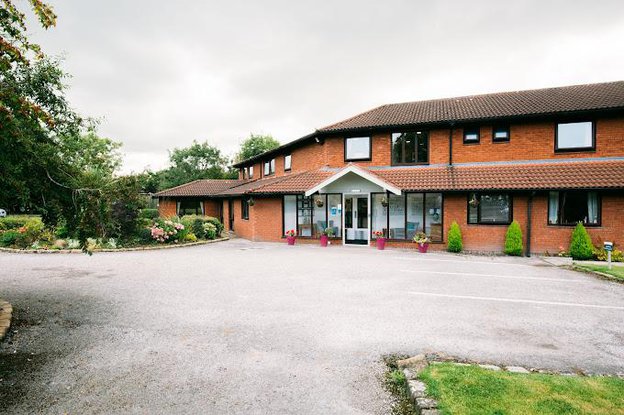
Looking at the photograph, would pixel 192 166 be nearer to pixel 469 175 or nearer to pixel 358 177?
pixel 358 177

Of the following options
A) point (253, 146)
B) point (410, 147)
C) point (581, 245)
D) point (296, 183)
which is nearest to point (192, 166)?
point (253, 146)

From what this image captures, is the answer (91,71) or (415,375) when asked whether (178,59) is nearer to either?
(91,71)

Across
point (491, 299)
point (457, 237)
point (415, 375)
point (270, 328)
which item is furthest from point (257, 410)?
point (457, 237)

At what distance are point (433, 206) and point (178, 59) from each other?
50.0 feet

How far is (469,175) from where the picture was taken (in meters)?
15.1

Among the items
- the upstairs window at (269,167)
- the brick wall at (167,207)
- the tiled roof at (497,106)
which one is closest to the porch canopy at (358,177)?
the tiled roof at (497,106)

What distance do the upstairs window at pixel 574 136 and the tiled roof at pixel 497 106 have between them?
85 centimetres

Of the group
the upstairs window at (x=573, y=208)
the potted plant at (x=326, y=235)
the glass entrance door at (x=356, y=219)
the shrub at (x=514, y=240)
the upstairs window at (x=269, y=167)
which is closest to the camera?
the upstairs window at (x=573, y=208)

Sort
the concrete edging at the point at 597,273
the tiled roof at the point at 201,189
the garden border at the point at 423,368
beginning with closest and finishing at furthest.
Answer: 1. the garden border at the point at 423,368
2. the concrete edging at the point at 597,273
3. the tiled roof at the point at 201,189

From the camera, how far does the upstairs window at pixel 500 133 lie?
1534 centimetres

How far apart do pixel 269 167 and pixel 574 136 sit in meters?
18.7

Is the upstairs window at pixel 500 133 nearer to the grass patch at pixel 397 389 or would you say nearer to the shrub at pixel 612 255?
the shrub at pixel 612 255

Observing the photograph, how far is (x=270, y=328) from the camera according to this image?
5.60m

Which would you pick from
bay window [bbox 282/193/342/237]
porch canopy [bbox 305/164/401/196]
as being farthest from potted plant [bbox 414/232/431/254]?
bay window [bbox 282/193/342/237]
